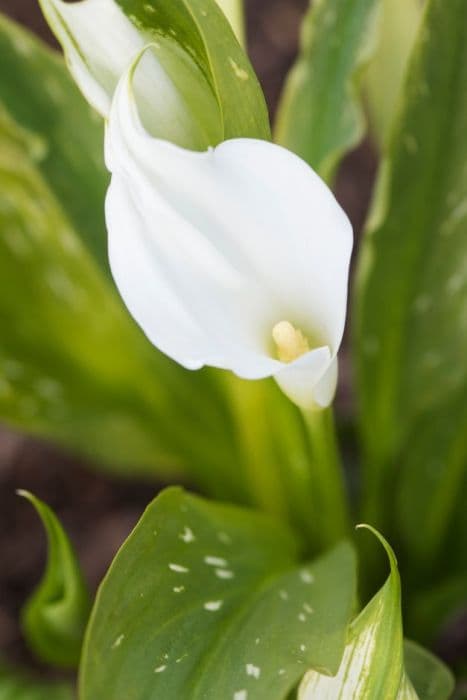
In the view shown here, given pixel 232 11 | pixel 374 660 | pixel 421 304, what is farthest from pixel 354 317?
pixel 374 660

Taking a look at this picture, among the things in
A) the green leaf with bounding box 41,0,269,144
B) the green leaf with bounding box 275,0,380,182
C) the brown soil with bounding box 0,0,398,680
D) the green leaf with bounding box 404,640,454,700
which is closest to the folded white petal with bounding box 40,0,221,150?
the green leaf with bounding box 41,0,269,144

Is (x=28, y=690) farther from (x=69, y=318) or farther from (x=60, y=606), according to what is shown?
(x=69, y=318)

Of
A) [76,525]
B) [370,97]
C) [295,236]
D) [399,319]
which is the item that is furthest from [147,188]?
[76,525]

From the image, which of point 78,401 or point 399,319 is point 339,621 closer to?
point 399,319

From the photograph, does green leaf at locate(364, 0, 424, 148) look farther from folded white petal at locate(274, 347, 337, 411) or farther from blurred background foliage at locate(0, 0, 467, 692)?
folded white petal at locate(274, 347, 337, 411)

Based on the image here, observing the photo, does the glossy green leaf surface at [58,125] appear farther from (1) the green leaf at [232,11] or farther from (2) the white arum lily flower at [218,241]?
(2) the white arum lily flower at [218,241]

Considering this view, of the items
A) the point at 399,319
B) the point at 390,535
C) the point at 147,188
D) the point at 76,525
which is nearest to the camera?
the point at 147,188
